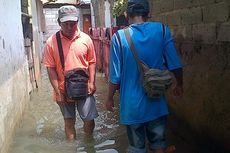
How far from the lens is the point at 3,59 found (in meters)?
4.86

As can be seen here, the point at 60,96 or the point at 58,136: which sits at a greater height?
the point at 60,96

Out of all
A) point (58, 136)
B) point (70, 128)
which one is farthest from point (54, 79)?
point (58, 136)

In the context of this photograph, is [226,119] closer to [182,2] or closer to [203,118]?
[203,118]

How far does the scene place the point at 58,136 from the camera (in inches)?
221

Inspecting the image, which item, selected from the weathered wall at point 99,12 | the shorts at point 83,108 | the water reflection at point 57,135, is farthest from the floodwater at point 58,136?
the weathered wall at point 99,12

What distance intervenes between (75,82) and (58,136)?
1.36m

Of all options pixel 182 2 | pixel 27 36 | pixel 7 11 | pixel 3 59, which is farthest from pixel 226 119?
pixel 27 36

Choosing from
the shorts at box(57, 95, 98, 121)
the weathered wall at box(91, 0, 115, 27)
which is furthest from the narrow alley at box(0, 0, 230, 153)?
the weathered wall at box(91, 0, 115, 27)

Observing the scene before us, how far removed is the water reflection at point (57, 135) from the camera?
16.4ft

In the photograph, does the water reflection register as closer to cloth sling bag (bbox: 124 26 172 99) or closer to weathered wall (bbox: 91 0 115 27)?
cloth sling bag (bbox: 124 26 172 99)

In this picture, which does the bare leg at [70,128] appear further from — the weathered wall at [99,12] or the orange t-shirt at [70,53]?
the weathered wall at [99,12]

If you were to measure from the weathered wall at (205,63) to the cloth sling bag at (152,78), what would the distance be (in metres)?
1.04

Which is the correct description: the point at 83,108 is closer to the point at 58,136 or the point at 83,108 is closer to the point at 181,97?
the point at 58,136

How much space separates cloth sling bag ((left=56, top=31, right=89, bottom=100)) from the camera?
15.1 ft
